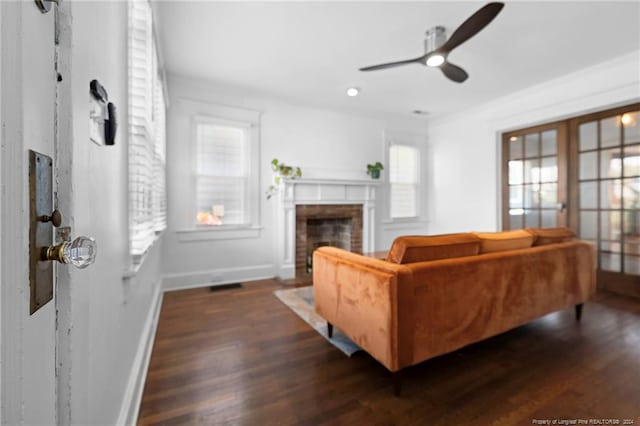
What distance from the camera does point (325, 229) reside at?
15.4 ft

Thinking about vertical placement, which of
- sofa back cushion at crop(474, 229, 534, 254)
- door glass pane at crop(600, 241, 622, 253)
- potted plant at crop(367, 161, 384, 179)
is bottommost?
door glass pane at crop(600, 241, 622, 253)

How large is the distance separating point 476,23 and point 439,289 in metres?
1.88

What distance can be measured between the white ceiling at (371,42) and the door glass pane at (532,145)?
0.71 metres

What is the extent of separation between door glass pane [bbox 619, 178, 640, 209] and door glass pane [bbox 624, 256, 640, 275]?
0.58 meters

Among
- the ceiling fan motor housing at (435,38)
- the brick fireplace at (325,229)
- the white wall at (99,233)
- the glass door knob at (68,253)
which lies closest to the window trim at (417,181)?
the brick fireplace at (325,229)

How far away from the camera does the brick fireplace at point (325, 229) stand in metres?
4.17

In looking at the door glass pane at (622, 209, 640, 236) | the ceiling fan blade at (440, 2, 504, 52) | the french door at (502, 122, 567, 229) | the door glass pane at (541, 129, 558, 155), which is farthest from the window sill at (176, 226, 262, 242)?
the door glass pane at (622, 209, 640, 236)

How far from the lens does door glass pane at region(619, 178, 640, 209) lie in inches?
124

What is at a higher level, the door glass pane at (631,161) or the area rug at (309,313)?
the door glass pane at (631,161)

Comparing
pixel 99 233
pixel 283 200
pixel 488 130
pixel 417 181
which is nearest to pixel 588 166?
pixel 488 130

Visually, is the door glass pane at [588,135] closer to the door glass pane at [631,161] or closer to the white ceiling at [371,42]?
the door glass pane at [631,161]

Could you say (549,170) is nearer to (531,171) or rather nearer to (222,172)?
(531,171)

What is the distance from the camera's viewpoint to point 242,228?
3.93 metres

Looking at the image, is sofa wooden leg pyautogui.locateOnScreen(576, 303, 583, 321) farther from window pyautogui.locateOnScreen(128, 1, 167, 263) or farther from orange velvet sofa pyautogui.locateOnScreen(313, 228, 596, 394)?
window pyautogui.locateOnScreen(128, 1, 167, 263)
